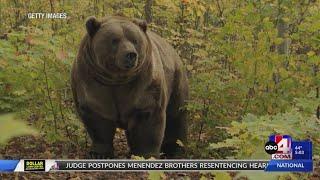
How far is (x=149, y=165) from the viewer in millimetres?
2779

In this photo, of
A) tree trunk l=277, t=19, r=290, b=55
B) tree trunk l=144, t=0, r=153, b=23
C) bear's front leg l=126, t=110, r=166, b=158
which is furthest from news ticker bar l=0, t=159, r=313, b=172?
tree trunk l=144, t=0, r=153, b=23

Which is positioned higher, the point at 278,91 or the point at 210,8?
the point at 210,8

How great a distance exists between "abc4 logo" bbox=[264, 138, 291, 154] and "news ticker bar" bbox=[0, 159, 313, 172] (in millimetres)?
59

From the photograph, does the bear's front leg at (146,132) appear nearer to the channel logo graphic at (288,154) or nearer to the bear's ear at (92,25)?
the bear's ear at (92,25)

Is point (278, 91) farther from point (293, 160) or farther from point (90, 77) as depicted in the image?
point (90, 77)

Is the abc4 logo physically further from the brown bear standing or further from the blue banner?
the brown bear standing

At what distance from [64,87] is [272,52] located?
1.59 m

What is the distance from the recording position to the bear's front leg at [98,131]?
343 centimetres

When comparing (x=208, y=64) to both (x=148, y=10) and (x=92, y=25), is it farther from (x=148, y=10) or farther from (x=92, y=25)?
(x=92, y=25)

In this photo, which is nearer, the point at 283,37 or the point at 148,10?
the point at 283,37

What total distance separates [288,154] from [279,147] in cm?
6

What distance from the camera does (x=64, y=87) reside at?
3865 mm

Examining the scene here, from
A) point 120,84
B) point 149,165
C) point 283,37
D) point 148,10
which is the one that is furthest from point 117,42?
point 283,37

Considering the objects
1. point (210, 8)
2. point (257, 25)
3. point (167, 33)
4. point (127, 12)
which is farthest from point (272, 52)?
point (127, 12)
